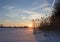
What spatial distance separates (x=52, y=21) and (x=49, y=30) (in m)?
1.01

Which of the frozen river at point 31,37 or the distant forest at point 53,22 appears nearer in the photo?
the frozen river at point 31,37

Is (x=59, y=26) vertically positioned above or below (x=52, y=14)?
below

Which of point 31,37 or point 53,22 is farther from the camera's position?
point 53,22

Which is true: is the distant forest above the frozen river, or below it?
above

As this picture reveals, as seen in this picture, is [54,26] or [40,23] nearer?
[54,26]

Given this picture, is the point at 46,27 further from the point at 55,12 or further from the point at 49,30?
the point at 55,12

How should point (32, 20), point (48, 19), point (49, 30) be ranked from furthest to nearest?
Answer: 1. point (48, 19)
2. point (49, 30)
3. point (32, 20)

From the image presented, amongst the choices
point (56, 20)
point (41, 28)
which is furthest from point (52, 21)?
point (41, 28)

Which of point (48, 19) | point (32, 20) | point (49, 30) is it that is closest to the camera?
point (32, 20)

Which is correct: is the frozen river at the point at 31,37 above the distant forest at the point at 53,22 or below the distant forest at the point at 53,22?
below

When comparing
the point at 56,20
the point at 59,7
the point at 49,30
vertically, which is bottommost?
the point at 49,30

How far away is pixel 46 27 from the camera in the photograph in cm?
1525

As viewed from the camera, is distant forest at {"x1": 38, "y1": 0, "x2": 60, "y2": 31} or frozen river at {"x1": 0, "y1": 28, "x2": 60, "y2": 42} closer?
frozen river at {"x1": 0, "y1": 28, "x2": 60, "y2": 42}

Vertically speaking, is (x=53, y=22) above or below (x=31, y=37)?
above
